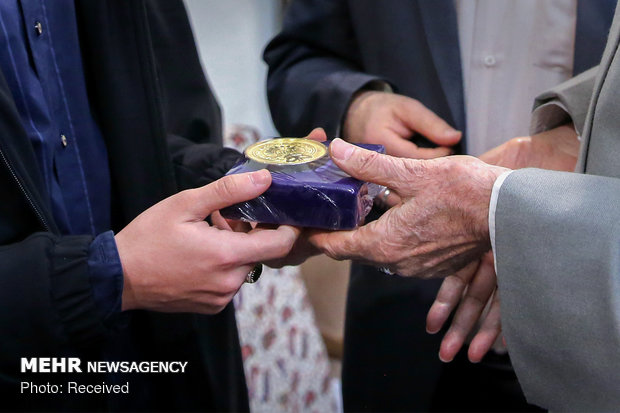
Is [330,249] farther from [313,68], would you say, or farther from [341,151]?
[313,68]

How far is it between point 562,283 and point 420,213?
6.4 inches

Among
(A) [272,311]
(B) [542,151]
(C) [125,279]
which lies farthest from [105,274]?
(A) [272,311]

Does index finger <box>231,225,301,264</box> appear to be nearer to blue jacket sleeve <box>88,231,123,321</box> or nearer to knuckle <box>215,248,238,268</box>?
knuckle <box>215,248,238,268</box>

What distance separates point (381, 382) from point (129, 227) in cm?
57

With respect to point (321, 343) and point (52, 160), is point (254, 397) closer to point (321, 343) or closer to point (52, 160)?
point (321, 343)

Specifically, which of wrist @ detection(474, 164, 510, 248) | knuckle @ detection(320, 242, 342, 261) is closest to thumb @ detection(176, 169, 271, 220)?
knuckle @ detection(320, 242, 342, 261)

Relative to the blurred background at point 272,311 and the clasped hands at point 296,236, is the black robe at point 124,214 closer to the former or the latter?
the clasped hands at point 296,236

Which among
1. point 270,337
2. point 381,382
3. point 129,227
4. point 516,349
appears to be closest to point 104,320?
point 129,227

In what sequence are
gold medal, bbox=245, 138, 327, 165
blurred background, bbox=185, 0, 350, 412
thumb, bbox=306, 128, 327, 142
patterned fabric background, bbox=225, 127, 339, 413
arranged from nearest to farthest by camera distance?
gold medal, bbox=245, 138, 327, 165, thumb, bbox=306, 128, 327, 142, blurred background, bbox=185, 0, 350, 412, patterned fabric background, bbox=225, 127, 339, 413

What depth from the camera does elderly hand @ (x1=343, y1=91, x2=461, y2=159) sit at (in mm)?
858

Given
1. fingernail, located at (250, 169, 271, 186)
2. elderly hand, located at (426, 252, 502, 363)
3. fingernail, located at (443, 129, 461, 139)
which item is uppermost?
fingernail, located at (250, 169, 271, 186)

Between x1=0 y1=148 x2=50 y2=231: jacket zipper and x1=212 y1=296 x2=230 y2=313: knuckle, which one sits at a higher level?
x1=0 y1=148 x2=50 y2=231: jacket zipper

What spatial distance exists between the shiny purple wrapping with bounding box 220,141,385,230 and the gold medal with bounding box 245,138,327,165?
0.5 inches

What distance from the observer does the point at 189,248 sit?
2.08 ft
